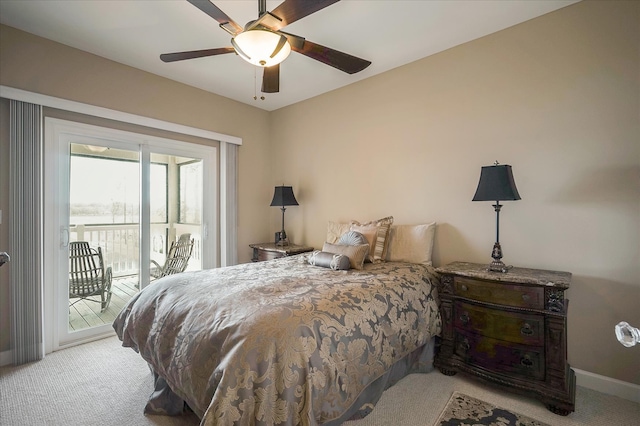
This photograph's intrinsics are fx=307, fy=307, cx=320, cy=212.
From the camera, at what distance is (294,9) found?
1.67 meters

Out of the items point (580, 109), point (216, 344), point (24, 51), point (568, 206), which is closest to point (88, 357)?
point (216, 344)

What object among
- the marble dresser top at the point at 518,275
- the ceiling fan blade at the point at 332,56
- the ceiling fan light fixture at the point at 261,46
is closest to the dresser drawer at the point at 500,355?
the marble dresser top at the point at 518,275

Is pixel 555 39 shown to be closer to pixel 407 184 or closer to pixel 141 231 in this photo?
pixel 407 184

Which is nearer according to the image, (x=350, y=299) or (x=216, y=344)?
(x=216, y=344)

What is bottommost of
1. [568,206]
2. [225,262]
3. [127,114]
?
[225,262]

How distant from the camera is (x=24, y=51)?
2639 millimetres

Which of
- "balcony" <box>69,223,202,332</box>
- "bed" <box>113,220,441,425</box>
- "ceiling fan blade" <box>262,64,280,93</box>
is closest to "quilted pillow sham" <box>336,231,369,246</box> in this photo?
"bed" <box>113,220,441,425</box>

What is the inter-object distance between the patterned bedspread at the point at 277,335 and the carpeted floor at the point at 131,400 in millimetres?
339

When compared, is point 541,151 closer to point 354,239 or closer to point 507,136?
point 507,136

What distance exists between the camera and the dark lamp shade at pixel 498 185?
2.21 meters

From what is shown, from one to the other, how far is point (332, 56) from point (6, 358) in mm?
3578

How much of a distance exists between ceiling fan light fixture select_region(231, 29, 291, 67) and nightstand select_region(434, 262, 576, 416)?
195 cm

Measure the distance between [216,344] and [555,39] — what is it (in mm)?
3169

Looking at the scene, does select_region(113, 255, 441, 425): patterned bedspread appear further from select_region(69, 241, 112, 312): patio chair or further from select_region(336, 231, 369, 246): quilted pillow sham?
select_region(69, 241, 112, 312): patio chair
